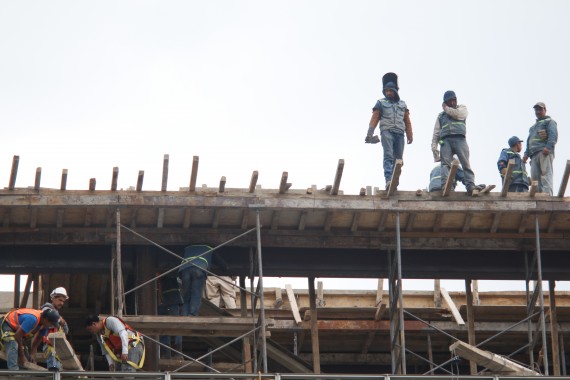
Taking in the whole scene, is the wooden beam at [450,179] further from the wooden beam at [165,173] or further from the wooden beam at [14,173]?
the wooden beam at [14,173]

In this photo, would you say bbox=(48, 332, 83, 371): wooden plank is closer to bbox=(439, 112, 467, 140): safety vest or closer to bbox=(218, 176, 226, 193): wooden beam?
bbox=(218, 176, 226, 193): wooden beam

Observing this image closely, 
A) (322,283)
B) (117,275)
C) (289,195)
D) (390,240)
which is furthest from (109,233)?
(322,283)

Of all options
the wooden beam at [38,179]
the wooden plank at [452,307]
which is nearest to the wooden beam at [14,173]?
the wooden beam at [38,179]

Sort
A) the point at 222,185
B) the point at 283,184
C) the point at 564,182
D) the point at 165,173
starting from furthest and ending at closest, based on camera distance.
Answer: the point at 564,182
the point at 283,184
the point at 222,185
the point at 165,173

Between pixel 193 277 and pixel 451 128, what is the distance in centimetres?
550

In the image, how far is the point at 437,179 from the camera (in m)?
29.0

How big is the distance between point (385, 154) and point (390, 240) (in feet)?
5.33

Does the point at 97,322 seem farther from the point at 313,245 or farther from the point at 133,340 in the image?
the point at 313,245

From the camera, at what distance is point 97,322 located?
25016mm

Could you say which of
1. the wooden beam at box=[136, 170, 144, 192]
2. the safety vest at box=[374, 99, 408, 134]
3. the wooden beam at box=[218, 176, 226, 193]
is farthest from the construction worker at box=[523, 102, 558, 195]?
the wooden beam at box=[136, 170, 144, 192]

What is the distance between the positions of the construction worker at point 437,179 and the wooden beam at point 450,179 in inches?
4.5

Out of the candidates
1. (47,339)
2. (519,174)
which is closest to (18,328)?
(47,339)

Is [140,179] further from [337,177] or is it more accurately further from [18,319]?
[18,319]

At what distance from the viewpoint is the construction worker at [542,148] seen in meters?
30.2
